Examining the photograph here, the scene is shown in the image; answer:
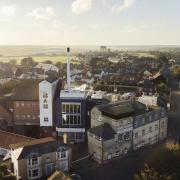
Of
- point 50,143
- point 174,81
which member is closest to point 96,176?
point 50,143

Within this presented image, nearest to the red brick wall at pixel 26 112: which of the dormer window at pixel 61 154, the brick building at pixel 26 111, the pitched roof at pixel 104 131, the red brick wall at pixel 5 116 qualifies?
the brick building at pixel 26 111

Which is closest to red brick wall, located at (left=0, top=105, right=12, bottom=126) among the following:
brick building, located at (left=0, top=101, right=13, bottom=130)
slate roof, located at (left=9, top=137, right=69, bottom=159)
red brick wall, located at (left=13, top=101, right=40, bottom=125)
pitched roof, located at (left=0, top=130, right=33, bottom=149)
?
brick building, located at (left=0, top=101, right=13, bottom=130)

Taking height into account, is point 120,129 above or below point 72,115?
below

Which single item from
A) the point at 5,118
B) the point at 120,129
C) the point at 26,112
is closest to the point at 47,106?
the point at 26,112

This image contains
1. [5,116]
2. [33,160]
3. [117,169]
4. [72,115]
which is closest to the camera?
[33,160]

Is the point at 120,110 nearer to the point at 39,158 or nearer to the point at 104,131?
the point at 104,131

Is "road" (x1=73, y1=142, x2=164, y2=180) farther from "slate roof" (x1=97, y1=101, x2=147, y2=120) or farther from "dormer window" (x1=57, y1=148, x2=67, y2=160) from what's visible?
"slate roof" (x1=97, y1=101, x2=147, y2=120)
